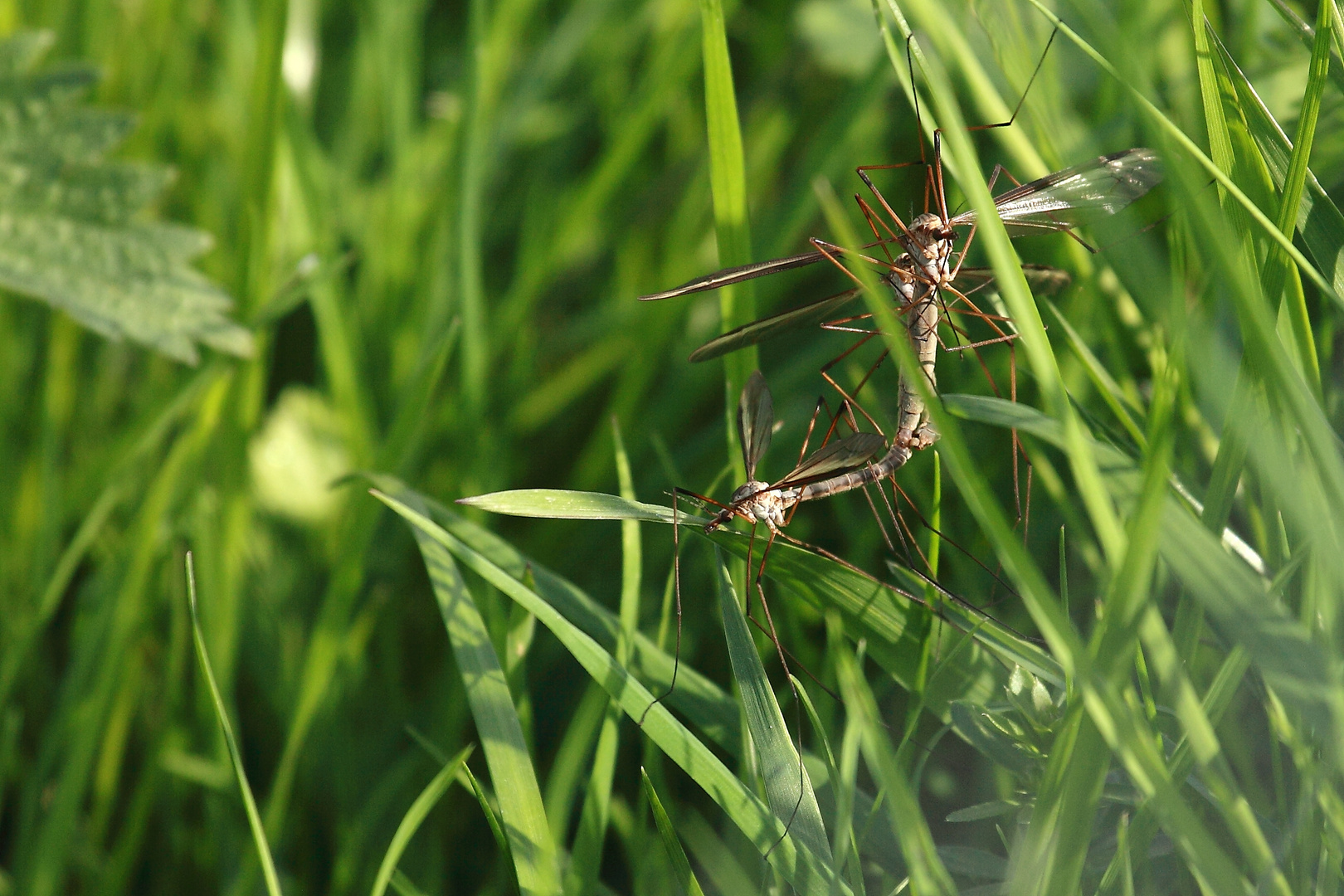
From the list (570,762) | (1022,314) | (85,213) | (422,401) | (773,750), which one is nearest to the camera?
(1022,314)

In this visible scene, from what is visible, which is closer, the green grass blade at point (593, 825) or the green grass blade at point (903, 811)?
the green grass blade at point (903, 811)

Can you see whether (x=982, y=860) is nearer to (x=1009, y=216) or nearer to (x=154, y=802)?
(x=1009, y=216)

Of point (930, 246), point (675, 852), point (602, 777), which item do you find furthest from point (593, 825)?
point (930, 246)

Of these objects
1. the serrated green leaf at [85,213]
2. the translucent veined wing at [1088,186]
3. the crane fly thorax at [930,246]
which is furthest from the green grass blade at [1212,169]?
the serrated green leaf at [85,213]

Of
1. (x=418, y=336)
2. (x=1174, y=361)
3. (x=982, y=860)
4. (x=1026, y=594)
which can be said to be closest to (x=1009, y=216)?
(x=1174, y=361)

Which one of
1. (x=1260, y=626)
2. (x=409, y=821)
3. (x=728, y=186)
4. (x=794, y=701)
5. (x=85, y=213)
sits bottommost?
(x=794, y=701)

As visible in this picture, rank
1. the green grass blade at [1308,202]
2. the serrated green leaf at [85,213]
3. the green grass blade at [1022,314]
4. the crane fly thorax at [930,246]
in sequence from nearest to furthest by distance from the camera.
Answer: the green grass blade at [1022,314] → the green grass blade at [1308,202] → the crane fly thorax at [930,246] → the serrated green leaf at [85,213]

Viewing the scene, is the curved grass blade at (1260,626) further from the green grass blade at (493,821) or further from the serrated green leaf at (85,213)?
the serrated green leaf at (85,213)

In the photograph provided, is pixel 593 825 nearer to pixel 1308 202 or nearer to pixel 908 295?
pixel 908 295
